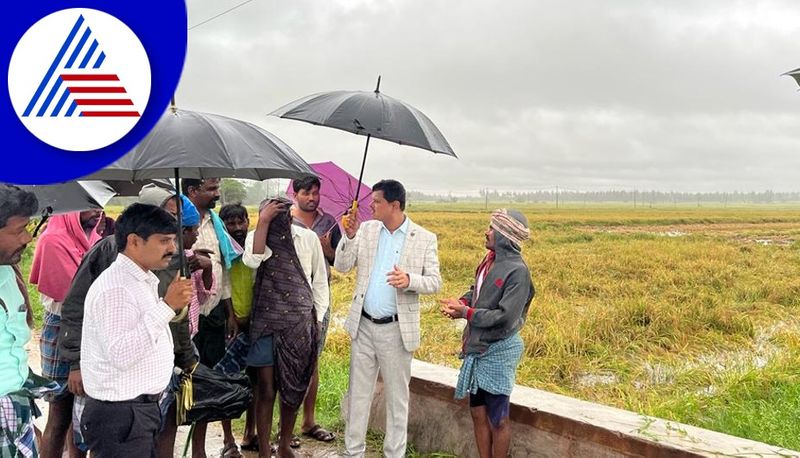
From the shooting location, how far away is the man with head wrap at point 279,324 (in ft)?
11.0

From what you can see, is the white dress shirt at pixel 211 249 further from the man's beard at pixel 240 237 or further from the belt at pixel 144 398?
the belt at pixel 144 398

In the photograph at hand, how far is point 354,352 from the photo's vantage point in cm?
337

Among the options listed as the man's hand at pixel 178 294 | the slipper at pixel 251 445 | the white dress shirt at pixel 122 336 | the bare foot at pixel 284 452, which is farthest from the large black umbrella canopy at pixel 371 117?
the slipper at pixel 251 445

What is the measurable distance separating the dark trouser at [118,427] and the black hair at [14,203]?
0.72 metres

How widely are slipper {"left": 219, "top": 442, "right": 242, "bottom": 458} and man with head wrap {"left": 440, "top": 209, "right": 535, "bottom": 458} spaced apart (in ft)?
4.49

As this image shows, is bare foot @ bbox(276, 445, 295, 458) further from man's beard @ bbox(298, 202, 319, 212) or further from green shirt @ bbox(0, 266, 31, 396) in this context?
green shirt @ bbox(0, 266, 31, 396)

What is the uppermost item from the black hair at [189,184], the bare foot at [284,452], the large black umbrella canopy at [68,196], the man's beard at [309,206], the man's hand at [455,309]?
the black hair at [189,184]

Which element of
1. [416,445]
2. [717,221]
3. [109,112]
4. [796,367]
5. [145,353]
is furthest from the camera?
[717,221]

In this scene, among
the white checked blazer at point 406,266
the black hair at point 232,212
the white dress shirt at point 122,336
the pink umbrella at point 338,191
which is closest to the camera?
the white dress shirt at point 122,336

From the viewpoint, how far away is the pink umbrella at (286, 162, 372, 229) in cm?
396

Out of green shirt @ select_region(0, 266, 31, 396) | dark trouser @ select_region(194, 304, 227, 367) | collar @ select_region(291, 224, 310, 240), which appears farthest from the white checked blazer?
green shirt @ select_region(0, 266, 31, 396)

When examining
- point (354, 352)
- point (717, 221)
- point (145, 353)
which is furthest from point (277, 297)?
point (717, 221)

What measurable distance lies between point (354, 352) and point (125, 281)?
4.89ft

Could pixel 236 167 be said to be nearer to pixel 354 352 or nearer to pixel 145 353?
pixel 145 353
